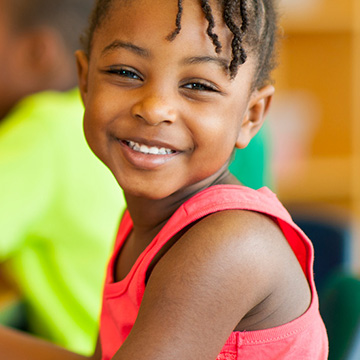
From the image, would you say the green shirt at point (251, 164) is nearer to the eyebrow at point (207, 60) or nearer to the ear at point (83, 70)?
the ear at point (83, 70)

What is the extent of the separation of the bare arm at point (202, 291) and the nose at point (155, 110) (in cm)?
12

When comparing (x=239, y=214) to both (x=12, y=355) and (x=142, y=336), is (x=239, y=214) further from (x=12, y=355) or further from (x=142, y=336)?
(x=12, y=355)

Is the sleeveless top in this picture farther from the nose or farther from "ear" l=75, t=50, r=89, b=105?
"ear" l=75, t=50, r=89, b=105

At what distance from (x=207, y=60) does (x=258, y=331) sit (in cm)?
30

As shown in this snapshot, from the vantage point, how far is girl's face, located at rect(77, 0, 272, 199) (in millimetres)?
688

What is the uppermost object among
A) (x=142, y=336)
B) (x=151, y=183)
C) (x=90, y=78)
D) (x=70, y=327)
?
(x=90, y=78)

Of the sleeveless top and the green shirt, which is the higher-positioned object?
the sleeveless top

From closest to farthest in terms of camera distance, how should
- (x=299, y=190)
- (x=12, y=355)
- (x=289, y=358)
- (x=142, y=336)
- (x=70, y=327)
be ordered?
(x=142, y=336)
(x=289, y=358)
(x=12, y=355)
(x=70, y=327)
(x=299, y=190)

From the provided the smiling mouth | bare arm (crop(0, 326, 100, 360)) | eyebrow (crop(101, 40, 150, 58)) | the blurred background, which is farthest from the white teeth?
the blurred background

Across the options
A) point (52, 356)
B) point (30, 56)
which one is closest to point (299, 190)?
point (30, 56)

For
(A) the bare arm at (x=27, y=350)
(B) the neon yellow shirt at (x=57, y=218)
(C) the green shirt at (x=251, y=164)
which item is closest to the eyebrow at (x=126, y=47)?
(A) the bare arm at (x=27, y=350)

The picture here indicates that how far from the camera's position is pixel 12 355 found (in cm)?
93

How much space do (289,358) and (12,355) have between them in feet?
1.41

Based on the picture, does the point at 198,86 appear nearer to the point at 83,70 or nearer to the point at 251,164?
the point at 83,70
